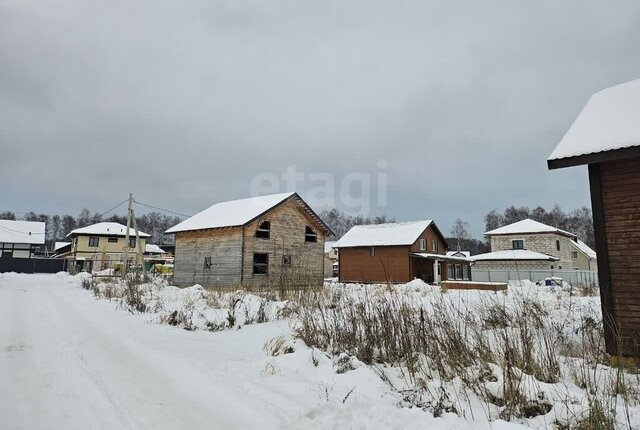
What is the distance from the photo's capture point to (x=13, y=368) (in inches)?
207

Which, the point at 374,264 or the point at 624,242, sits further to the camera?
the point at 374,264

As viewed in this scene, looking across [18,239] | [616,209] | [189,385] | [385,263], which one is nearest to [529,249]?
[385,263]

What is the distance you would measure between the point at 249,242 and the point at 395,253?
1553 cm

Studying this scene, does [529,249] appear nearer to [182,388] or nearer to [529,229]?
[529,229]

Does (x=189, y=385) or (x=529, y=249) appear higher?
(x=529, y=249)

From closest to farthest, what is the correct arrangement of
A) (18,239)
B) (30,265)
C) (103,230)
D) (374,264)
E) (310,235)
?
(310,235), (374,264), (30,265), (18,239), (103,230)

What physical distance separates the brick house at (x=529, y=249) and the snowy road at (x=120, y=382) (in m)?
41.1

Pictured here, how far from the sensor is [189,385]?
473 cm

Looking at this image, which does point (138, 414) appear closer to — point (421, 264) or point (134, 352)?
point (134, 352)

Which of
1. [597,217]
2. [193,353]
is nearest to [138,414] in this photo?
[193,353]

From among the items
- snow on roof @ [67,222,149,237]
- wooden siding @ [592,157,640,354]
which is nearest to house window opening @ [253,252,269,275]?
wooden siding @ [592,157,640,354]

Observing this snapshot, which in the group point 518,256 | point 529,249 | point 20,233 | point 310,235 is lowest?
point 518,256

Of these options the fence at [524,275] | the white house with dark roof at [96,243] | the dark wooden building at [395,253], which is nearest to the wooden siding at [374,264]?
the dark wooden building at [395,253]

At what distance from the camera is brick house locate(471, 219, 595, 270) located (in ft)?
137
